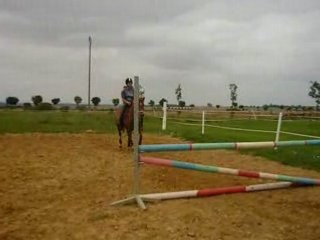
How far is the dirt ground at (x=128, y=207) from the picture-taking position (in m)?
5.71

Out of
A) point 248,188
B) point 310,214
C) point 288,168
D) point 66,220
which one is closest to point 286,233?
point 310,214

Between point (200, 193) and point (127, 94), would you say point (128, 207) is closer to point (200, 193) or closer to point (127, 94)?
point (200, 193)

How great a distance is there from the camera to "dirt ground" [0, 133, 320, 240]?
5711 millimetres

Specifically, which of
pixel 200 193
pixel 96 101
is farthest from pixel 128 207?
pixel 96 101

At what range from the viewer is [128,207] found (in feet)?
21.8

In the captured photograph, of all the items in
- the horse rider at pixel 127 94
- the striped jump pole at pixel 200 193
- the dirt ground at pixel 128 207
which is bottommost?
the dirt ground at pixel 128 207

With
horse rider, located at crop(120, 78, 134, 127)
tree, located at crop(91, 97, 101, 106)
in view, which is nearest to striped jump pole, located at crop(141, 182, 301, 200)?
horse rider, located at crop(120, 78, 134, 127)

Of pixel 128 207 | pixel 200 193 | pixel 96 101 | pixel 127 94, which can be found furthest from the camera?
pixel 96 101

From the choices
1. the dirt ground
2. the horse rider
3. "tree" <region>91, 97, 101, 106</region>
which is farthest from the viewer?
"tree" <region>91, 97, 101, 106</region>

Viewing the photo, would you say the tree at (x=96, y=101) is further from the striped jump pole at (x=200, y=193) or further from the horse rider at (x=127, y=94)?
the striped jump pole at (x=200, y=193)

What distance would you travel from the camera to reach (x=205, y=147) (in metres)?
7.08

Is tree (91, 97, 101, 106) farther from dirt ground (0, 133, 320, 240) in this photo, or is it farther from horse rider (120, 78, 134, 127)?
dirt ground (0, 133, 320, 240)

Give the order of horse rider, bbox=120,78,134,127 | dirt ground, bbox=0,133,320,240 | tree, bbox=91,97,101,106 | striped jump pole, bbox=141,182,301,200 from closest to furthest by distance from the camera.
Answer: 1. dirt ground, bbox=0,133,320,240
2. striped jump pole, bbox=141,182,301,200
3. horse rider, bbox=120,78,134,127
4. tree, bbox=91,97,101,106

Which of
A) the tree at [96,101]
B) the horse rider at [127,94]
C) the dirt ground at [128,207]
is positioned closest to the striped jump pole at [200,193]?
the dirt ground at [128,207]
